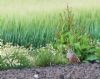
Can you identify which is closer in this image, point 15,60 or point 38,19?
point 15,60

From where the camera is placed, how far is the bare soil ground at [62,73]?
5.23 meters

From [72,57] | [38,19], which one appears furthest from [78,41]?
[38,19]

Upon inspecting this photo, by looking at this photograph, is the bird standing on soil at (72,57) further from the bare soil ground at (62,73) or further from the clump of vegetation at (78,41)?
the bare soil ground at (62,73)

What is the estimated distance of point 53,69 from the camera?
5.77 meters

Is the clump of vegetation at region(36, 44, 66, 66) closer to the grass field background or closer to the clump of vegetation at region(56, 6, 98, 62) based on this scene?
the clump of vegetation at region(56, 6, 98, 62)

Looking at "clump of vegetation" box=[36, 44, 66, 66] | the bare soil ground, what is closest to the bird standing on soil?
"clump of vegetation" box=[36, 44, 66, 66]

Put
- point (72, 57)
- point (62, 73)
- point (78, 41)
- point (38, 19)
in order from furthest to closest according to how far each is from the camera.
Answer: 1. point (38, 19)
2. point (78, 41)
3. point (72, 57)
4. point (62, 73)

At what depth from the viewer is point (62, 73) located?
540cm

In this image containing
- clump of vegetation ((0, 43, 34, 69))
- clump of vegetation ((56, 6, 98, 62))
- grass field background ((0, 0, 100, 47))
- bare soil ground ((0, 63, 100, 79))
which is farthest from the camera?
grass field background ((0, 0, 100, 47))

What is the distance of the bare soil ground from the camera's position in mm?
5234

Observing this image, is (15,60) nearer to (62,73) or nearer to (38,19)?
(62,73)

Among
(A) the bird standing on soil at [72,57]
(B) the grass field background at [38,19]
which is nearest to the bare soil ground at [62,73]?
(A) the bird standing on soil at [72,57]

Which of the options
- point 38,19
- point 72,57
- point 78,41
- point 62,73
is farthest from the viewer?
point 38,19

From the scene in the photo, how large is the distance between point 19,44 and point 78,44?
190 cm
